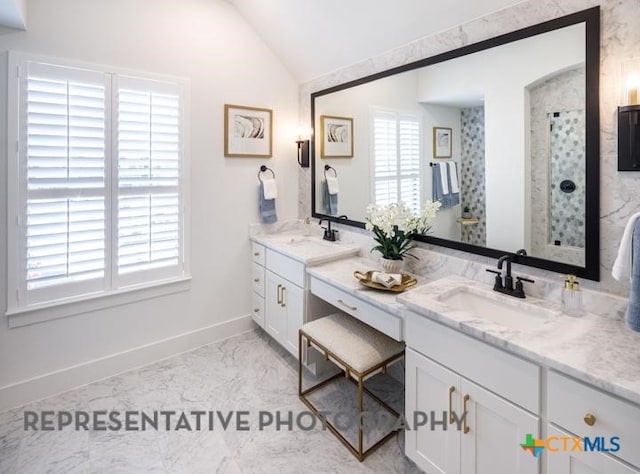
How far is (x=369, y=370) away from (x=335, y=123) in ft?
6.21

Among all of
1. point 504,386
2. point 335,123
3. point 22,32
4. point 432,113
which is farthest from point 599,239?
point 22,32

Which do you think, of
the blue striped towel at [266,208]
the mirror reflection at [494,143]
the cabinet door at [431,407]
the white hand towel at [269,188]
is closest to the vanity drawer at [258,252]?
the blue striped towel at [266,208]

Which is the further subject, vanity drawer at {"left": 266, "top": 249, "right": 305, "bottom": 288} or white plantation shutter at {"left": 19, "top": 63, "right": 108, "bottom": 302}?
vanity drawer at {"left": 266, "top": 249, "right": 305, "bottom": 288}

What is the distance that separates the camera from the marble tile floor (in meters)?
1.77

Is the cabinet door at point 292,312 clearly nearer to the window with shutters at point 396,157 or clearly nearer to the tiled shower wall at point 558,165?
the window with shutters at point 396,157

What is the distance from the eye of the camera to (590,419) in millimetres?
1029

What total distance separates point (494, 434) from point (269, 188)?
238 cm

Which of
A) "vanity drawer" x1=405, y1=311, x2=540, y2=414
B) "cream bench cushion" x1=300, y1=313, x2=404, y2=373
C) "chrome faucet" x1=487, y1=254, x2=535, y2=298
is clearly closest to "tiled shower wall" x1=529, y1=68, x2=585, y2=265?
"chrome faucet" x1=487, y1=254, x2=535, y2=298

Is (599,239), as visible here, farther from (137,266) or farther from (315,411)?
(137,266)

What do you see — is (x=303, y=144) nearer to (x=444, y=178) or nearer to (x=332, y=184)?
(x=332, y=184)

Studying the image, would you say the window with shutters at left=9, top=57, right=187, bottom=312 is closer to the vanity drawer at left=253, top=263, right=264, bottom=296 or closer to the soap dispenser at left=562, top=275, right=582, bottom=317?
the vanity drawer at left=253, top=263, right=264, bottom=296

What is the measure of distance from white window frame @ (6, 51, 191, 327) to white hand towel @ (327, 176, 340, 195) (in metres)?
1.11

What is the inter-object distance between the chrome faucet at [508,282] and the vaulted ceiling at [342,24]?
1.19 metres

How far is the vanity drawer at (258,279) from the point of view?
2961 millimetres
